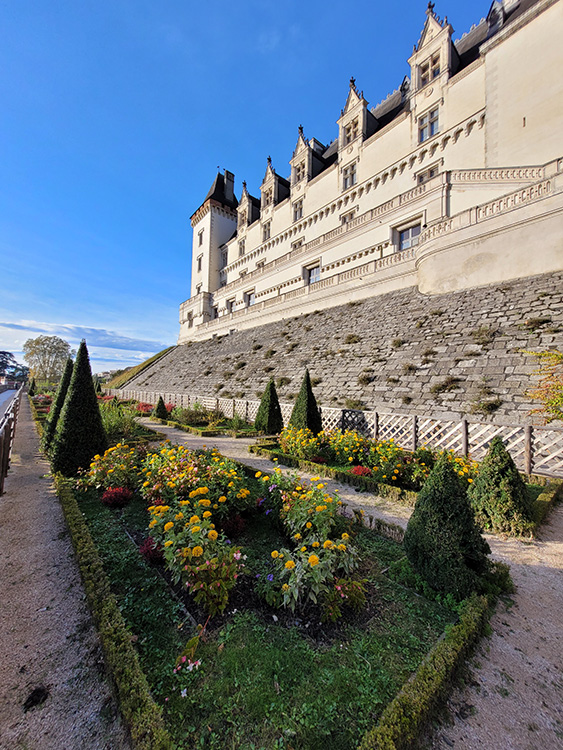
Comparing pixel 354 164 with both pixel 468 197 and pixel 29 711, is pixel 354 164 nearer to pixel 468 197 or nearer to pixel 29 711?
pixel 468 197

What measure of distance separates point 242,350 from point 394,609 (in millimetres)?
21287

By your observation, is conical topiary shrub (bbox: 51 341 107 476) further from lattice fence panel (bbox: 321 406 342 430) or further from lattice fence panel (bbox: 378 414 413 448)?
lattice fence panel (bbox: 378 414 413 448)

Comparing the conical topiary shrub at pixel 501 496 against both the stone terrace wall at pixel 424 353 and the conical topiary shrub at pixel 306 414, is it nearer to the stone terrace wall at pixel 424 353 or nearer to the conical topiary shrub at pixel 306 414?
the stone terrace wall at pixel 424 353

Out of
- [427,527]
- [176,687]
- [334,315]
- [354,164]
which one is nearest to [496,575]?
[427,527]

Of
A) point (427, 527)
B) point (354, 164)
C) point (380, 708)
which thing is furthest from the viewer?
point (354, 164)

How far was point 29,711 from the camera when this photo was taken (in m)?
2.10

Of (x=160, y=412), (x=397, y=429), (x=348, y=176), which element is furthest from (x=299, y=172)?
(x=397, y=429)

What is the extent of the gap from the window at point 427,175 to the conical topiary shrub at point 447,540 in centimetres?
2140

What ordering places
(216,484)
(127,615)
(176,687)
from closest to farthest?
(176,687)
(127,615)
(216,484)

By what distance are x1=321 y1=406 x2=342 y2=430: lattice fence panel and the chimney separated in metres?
39.8

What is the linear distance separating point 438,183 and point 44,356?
220 feet

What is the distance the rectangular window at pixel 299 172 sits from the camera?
27797mm

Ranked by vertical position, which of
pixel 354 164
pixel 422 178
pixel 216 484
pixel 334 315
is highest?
pixel 354 164

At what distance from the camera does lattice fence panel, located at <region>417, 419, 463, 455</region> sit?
24.8 ft
